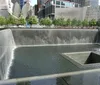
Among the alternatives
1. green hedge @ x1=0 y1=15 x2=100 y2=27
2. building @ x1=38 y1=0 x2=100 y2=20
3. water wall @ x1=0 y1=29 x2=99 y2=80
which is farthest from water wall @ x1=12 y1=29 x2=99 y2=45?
building @ x1=38 y1=0 x2=100 y2=20

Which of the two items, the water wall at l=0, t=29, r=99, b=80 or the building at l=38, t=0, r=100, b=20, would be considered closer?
the water wall at l=0, t=29, r=99, b=80

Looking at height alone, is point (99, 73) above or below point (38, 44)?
above

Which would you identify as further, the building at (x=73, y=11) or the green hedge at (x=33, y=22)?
the building at (x=73, y=11)

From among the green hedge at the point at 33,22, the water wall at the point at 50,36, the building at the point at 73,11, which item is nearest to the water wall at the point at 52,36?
the water wall at the point at 50,36

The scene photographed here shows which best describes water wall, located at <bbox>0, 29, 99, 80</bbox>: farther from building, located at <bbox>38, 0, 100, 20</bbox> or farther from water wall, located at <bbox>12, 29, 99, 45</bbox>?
building, located at <bbox>38, 0, 100, 20</bbox>

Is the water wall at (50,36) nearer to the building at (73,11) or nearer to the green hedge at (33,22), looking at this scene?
the green hedge at (33,22)

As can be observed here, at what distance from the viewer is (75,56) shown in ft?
23.0

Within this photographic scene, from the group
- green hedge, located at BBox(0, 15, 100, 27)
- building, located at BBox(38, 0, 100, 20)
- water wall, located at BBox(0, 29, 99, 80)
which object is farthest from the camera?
building, located at BBox(38, 0, 100, 20)

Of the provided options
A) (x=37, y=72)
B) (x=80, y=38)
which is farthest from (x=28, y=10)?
(x=37, y=72)

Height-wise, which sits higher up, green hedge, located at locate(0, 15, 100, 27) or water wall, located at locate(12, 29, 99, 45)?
green hedge, located at locate(0, 15, 100, 27)

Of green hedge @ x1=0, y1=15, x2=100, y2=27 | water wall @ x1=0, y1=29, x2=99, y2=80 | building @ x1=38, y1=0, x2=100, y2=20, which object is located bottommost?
water wall @ x1=0, y1=29, x2=99, y2=80

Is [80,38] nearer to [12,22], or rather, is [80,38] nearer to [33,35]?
[33,35]

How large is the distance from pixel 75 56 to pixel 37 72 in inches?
79.1

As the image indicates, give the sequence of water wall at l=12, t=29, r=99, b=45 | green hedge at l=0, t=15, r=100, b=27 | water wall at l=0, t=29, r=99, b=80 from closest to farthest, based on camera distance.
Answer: water wall at l=0, t=29, r=99, b=80 → water wall at l=12, t=29, r=99, b=45 → green hedge at l=0, t=15, r=100, b=27
